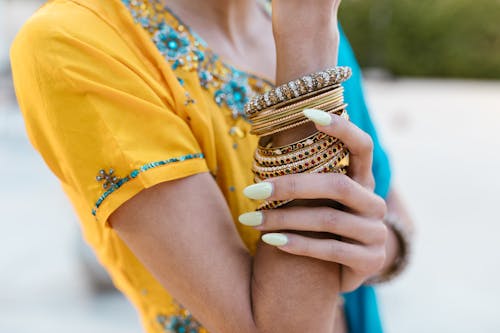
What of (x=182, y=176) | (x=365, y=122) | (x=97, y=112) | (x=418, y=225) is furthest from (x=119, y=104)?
(x=418, y=225)

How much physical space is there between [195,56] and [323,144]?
32 centimetres

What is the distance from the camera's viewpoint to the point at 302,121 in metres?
0.83

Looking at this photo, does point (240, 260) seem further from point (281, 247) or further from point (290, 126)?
point (290, 126)

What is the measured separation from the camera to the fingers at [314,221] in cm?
83

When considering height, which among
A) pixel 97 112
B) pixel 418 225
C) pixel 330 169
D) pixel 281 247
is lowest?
pixel 281 247

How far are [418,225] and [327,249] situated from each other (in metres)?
4.32

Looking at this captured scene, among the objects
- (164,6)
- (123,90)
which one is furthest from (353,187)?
(164,6)

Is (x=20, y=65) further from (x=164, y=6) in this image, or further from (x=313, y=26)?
(x=313, y=26)

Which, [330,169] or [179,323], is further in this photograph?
[179,323]

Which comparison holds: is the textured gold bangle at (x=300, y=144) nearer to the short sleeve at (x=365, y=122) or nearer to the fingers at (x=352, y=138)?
the fingers at (x=352, y=138)

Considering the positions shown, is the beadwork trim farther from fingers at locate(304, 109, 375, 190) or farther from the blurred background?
the blurred background

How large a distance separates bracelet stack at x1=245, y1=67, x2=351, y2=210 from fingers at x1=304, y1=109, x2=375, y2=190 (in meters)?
0.01

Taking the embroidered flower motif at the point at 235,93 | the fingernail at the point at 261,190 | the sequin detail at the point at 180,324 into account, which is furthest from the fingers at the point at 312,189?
the sequin detail at the point at 180,324

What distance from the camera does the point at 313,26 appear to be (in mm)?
871
